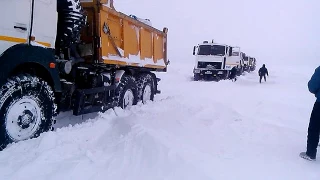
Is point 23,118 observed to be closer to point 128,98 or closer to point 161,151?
point 161,151

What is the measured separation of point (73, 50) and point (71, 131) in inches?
70.0

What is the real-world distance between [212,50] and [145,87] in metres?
13.0

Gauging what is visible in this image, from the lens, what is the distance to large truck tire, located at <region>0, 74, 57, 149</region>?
3.57 meters

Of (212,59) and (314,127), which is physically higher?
(212,59)

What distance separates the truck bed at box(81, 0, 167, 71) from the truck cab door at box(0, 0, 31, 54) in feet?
6.19

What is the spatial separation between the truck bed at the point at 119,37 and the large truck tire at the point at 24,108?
70.9 inches

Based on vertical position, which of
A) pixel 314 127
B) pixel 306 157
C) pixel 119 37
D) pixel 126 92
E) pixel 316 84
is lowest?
pixel 306 157

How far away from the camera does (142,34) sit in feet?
25.2

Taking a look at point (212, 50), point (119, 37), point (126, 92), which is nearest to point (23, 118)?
point (119, 37)

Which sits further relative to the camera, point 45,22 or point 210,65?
point 210,65

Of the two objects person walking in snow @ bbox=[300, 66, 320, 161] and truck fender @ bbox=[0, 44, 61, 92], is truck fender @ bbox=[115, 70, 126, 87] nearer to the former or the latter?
truck fender @ bbox=[0, 44, 61, 92]

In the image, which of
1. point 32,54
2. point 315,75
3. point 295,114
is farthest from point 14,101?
point 295,114

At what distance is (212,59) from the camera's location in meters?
20.0

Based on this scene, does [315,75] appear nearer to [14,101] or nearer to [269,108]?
[14,101]
